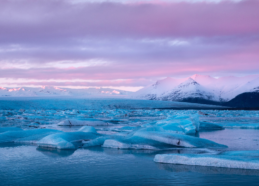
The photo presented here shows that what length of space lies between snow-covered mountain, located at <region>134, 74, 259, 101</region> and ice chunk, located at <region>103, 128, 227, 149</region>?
53.3 m

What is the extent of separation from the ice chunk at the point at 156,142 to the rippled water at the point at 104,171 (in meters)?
0.67

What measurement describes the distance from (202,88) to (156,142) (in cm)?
6167

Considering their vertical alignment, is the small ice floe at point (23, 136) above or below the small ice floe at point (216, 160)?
below

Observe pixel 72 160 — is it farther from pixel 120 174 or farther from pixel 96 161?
pixel 120 174

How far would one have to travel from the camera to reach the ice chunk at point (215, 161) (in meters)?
4.20

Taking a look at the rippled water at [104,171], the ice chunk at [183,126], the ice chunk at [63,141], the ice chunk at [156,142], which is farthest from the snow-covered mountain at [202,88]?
the rippled water at [104,171]

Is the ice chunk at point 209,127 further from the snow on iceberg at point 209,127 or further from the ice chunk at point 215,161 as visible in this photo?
the ice chunk at point 215,161

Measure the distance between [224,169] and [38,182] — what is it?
2.83 m

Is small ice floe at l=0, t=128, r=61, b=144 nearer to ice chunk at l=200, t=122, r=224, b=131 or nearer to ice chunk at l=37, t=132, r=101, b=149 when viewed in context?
ice chunk at l=37, t=132, r=101, b=149

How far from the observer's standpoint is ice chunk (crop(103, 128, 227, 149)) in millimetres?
6184

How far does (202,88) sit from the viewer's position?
6544 centimetres

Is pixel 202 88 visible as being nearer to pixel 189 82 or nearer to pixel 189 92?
pixel 189 92

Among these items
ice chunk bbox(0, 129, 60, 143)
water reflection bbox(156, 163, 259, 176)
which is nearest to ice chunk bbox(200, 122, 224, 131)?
ice chunk bbox(0, 129, 60, 143)

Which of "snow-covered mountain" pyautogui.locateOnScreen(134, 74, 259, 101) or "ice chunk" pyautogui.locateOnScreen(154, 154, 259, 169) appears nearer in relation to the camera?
"ice chunk" pyautogui.locateOnScreen(154, 154, 259, 169)
